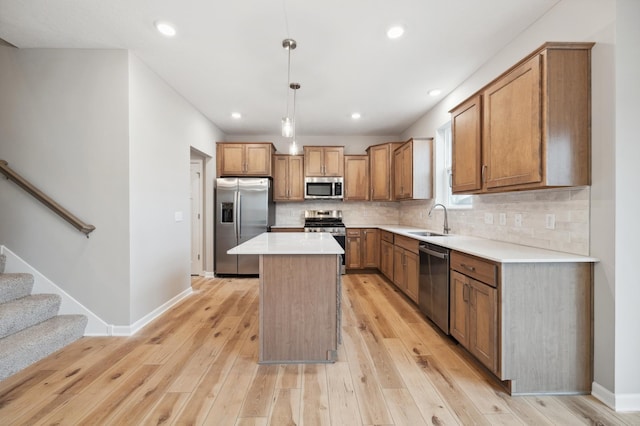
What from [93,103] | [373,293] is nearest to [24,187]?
[93,103]

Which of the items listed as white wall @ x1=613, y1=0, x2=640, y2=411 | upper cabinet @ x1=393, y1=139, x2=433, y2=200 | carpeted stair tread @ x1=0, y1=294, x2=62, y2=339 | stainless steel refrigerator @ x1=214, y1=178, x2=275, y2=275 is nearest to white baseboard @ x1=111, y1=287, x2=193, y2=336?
carpeted stair tread @ x1=0, y1=294, x2=62, y2=339

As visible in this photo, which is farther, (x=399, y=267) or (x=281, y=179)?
(x=281, y=179)

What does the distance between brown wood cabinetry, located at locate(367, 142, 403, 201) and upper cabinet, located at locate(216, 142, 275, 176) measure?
6.45ft

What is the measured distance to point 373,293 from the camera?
4.04m

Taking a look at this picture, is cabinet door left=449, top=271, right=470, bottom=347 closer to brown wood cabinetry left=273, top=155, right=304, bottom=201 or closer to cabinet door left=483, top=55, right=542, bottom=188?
cabinet door left=483, top=55, right=542, bottom=188

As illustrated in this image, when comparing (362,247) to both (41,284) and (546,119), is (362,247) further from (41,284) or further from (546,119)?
(41,284)

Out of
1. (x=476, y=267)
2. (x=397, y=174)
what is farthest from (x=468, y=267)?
(x=397, y=174)

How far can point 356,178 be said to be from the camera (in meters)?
5.50

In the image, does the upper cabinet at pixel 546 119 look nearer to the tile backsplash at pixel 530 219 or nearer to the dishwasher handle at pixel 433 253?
the tile backsplash at pixel 530 219

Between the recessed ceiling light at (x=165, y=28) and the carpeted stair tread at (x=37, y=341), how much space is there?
8.83 feet

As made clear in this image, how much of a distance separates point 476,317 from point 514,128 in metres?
1.42

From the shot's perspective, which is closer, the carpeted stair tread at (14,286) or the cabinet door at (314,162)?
the carpeted stair tread at (14,286)

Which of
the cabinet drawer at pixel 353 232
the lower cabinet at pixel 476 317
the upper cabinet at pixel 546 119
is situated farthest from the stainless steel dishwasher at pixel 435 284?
the cabinet drawer at pixel 353 232

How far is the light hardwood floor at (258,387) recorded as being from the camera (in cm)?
162
